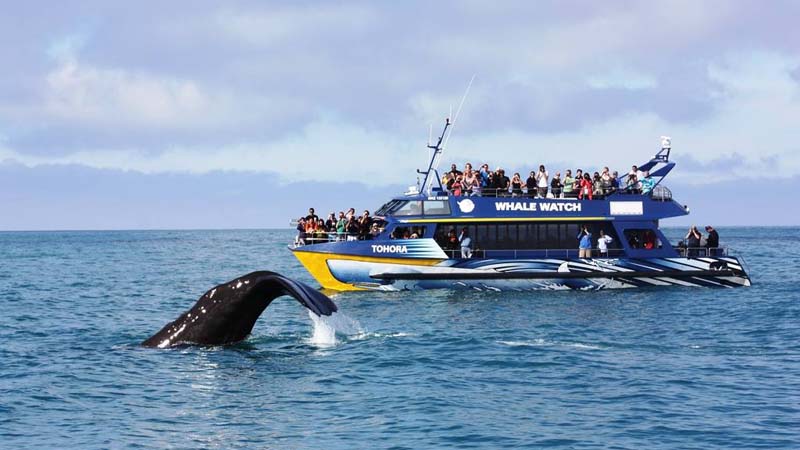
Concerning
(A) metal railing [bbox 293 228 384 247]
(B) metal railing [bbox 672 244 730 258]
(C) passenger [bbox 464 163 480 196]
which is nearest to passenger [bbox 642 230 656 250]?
(B) metal railing [bbox 672 244 730 258]

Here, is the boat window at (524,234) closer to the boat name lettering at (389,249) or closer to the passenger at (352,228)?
the boat name lettering at (389,249)

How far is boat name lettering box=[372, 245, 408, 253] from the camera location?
35250mm

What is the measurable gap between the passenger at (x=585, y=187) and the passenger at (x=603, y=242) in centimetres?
157

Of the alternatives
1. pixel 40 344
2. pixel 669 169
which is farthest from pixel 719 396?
pixel 669 169

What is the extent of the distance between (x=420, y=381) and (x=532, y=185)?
811 inches

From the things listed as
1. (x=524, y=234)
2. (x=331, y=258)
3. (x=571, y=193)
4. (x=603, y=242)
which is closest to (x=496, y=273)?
(x=524, y=234)

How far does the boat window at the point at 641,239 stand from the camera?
122 ft

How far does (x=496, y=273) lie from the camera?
35.6 meters

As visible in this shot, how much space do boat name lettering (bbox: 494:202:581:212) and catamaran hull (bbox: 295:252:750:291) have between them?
1.99m

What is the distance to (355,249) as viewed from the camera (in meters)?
35.3

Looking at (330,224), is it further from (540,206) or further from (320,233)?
(540,206)

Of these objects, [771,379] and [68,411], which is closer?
[68,411]

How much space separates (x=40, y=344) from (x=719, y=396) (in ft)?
50.3

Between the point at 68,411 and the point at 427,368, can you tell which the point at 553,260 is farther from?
the point at 68,411
